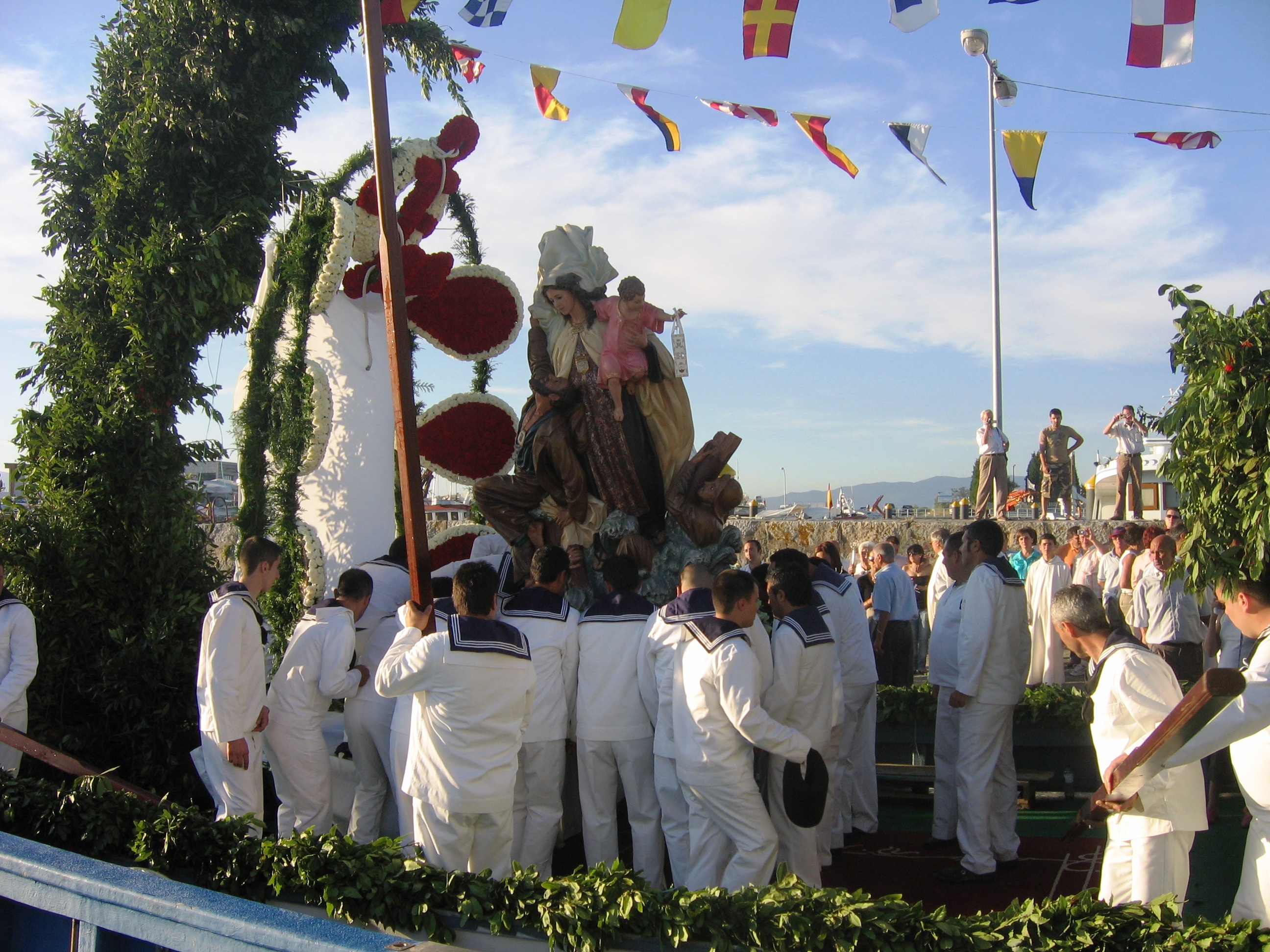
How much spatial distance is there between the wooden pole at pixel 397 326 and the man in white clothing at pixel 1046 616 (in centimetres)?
581

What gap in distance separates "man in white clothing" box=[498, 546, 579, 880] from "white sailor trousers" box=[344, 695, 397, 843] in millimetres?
696

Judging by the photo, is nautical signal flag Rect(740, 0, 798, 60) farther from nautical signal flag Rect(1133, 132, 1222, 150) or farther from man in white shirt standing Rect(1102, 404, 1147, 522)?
man in white shirt standing Rect(1102, 404, 1147, 522)

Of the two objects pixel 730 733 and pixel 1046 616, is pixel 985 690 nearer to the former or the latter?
pixel 730 733

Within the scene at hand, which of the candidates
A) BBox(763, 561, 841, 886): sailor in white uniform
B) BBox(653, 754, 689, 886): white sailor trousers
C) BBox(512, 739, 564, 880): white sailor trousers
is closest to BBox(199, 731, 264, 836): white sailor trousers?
BBox(512, 739, 564, 880): white sailor trousers

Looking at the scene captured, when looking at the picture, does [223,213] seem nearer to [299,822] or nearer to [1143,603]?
[299,822]

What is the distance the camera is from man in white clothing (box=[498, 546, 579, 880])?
4.79 metres

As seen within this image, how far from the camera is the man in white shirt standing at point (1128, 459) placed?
38.2ft

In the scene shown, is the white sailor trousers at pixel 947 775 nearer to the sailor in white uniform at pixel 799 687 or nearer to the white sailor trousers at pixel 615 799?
the sailor in white uniform at pixel 799 687

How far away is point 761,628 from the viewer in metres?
4.76

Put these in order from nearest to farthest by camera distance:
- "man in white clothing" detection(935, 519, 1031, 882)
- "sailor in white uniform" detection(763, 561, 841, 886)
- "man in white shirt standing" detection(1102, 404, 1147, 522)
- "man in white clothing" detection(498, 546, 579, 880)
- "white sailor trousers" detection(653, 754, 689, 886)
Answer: "sailor in white uniform" detection(763, 561, 841, 886) < "white sailor trousers" detection(653, 754, 689, 886) < "man in white clothing" detection(498, 546, 579, 880) < "man in white clothing" detection(935, 519, 1031, 882) < "man in white shirt standing" detection(1102, 404, 1147, 522)

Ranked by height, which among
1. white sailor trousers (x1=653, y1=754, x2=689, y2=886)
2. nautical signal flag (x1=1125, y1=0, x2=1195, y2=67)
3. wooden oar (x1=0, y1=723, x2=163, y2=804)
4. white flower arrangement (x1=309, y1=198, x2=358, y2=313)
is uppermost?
nautical signal flag (x1=1125, y1=0, x2=1195, y2=67)

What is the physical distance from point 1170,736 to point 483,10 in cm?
568

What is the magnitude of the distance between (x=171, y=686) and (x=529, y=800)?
7.49ft

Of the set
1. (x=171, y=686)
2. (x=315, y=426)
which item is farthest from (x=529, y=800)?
(x=315, y=426)
